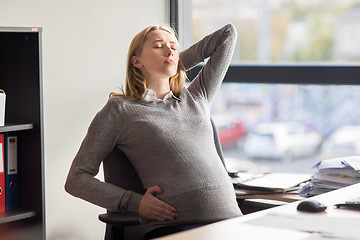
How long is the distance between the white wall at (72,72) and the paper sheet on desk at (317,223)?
1438mm

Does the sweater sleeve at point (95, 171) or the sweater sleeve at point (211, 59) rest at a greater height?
the sweater sleeve at point (211, 59)

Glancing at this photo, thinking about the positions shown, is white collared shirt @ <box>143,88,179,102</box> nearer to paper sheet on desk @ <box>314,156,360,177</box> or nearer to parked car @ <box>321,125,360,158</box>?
paper sheet on desk @ <box>314,156,360,177</box>

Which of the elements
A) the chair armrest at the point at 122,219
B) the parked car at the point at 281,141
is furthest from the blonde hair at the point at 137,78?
the parked car at the point at 281,141

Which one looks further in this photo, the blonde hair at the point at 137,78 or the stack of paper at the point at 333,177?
the stack of paper at the point at 333,177

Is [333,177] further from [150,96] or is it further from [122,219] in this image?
[122,219]

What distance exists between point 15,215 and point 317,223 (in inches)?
50.6

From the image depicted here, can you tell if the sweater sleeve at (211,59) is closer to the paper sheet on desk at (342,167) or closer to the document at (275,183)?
the document at (275,183)

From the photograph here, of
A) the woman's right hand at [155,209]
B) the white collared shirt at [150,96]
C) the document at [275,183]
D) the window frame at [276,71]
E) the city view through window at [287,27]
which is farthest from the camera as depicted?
the city view through window at [287,27]

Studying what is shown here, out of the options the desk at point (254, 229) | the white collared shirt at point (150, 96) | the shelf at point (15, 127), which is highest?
the white collared shirt at point (150, 96)

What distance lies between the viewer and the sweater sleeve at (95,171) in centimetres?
220

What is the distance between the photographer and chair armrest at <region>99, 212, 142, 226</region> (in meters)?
2.03

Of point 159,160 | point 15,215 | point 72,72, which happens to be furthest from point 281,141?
point 15,215

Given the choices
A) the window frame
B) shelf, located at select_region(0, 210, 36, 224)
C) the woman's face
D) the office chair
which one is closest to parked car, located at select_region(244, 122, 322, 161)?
the window frame

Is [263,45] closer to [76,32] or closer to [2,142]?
[76,32]
